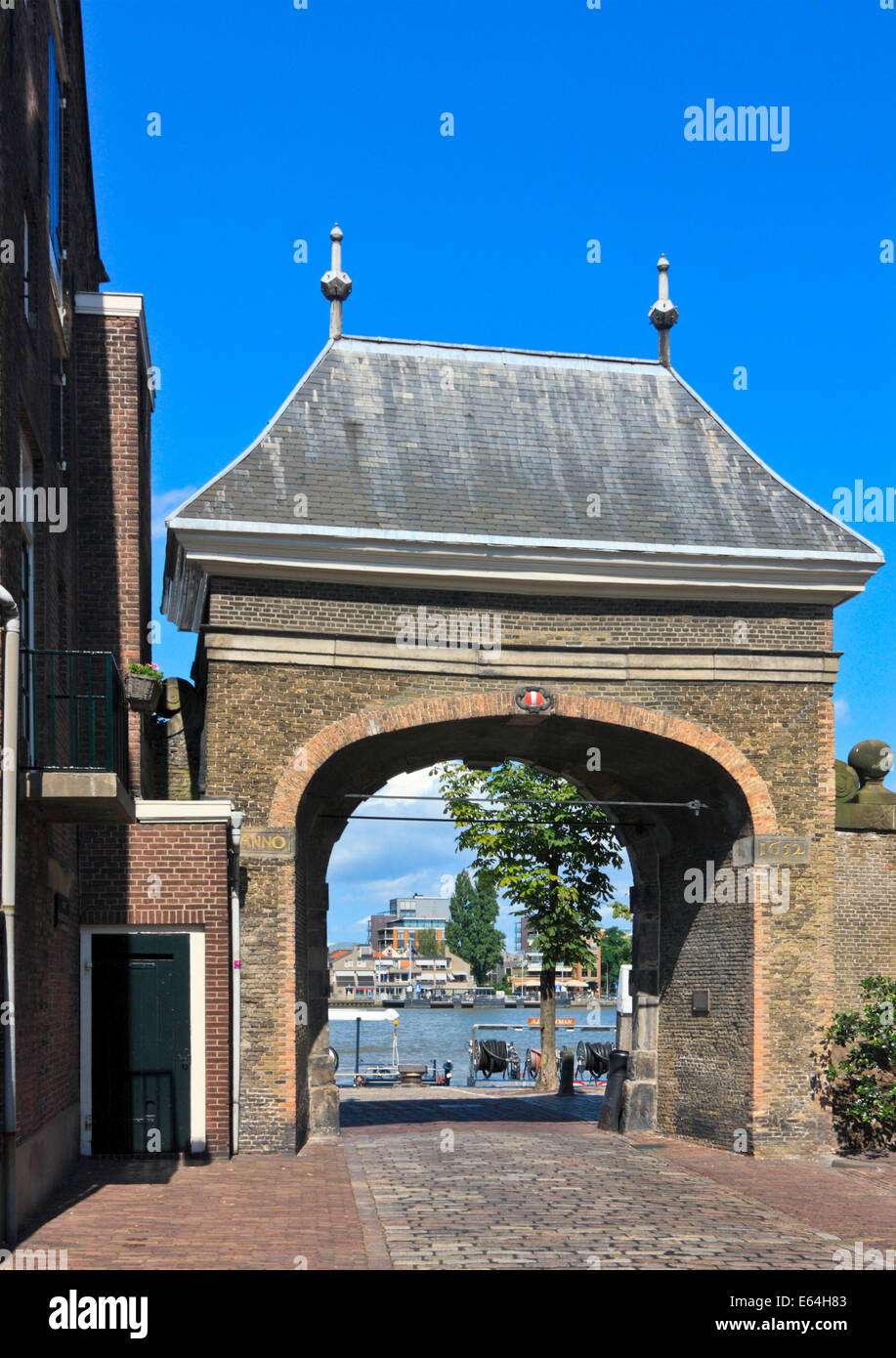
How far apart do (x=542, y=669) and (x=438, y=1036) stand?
294 ft

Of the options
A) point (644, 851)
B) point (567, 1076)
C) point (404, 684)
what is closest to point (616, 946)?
point (567, 1076)

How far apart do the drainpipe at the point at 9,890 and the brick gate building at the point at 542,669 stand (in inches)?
250

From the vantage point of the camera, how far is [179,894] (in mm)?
17016

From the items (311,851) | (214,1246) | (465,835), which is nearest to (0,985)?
(214,1246)

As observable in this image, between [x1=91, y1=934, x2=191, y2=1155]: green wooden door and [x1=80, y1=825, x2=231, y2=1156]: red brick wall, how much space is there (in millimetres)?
272

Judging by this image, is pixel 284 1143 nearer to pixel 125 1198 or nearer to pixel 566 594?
pixel 125 1198

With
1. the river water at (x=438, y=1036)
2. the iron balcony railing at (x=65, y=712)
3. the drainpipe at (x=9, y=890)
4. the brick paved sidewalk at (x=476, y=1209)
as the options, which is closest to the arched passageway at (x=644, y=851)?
the brick paved sidewalk at (x=476, y=1209)

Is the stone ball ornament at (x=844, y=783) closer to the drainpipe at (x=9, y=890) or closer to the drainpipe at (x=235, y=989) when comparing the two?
the drainpipe at (x=235, y=989)

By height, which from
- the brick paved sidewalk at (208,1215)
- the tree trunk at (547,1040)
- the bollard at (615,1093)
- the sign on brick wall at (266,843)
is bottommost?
the tree trunk at (547,1040)

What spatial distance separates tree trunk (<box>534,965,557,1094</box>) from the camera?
33.7 metres

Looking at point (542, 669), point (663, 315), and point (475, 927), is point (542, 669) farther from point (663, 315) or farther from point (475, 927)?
point (475, 927)

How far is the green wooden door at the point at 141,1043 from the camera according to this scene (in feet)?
55.1

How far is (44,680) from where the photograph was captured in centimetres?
1390
